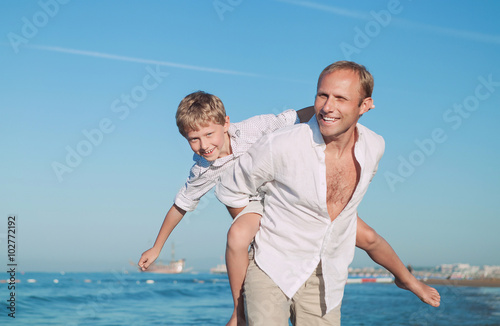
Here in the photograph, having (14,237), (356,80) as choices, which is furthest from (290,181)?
(14,237)

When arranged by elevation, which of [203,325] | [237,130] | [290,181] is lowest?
[203,325]

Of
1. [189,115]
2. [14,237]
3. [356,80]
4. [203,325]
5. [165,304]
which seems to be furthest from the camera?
[165,304]

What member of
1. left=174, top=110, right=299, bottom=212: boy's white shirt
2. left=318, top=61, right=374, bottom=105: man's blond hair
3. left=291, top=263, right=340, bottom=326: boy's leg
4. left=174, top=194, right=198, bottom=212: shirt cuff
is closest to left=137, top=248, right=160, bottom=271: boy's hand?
left=174, top=194, right=198, bottom=212: shirt cuff

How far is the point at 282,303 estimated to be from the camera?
3.70 meters

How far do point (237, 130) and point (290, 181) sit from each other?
1032 millimetres

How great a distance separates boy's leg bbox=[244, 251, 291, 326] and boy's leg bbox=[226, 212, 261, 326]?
82 mm

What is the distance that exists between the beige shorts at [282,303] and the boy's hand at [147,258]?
122cm

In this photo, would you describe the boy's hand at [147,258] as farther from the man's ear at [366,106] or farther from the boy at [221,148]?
the man's ear at [366,106]

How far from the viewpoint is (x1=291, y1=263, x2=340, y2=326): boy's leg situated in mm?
3875

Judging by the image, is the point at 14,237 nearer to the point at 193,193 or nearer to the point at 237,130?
the point at 193,193

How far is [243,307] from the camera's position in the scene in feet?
13.0

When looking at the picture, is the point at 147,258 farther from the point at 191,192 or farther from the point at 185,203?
the point at 191,192

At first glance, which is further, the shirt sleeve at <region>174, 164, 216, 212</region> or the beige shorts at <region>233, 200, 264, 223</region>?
the shirt sleeve at <region>174, 164, 216, 212</region>

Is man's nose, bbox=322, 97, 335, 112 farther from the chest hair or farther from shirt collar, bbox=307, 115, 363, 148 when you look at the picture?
the chest hair
